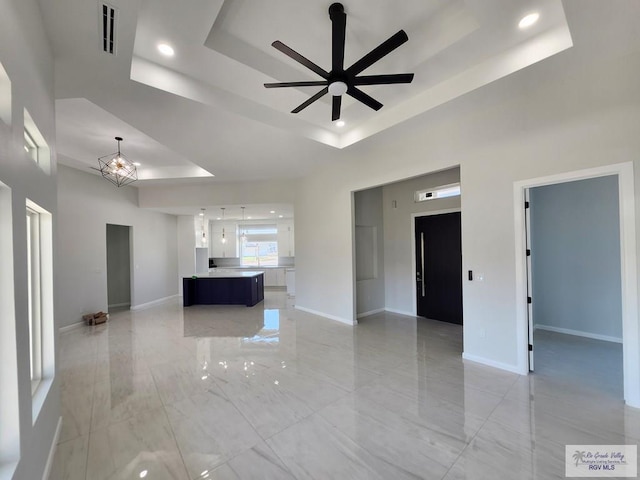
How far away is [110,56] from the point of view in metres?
2.25

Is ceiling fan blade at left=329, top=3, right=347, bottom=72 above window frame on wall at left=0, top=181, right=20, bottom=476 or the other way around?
above

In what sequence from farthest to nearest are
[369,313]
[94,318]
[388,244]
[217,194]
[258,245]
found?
[258,245] < [217,194] < [388,244] < [369,313] < [94,318]

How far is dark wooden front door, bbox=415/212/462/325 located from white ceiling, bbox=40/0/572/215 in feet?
8.43

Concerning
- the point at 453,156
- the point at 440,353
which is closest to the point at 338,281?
the point at 440,353

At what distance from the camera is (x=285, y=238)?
36.4 ft

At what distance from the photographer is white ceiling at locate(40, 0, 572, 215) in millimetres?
2172

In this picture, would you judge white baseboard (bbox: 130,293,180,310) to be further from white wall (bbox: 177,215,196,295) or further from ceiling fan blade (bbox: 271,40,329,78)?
ceiling fan blade (bbox: 271,40,329,78)

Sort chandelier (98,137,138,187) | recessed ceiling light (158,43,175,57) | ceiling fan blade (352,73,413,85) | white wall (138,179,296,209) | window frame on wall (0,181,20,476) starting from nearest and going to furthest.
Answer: window frame on wall (0,181,20,476)
ceiling fan blade (352,73,413,85)
recessed ceiling light (158,43,175,57)
chandelier (98,137,138,187)
white wall (138,179,296,209)

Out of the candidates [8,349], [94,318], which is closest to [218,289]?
[94,318]

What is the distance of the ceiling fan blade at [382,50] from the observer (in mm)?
1980

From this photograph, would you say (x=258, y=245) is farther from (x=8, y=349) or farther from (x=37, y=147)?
(x=8, y=349)

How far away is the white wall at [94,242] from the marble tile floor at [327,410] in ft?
5.85

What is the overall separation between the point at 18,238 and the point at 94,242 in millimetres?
5887

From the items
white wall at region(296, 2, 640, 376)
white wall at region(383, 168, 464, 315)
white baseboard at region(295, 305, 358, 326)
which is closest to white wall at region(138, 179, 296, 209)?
white wall at region(383, 168, 464, 315)
